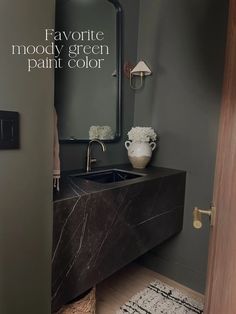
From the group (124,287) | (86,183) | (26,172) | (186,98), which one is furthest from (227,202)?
(124,287)

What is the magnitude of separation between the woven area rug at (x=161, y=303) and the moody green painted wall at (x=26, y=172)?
1.05 m

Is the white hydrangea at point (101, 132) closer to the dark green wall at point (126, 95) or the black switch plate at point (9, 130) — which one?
the dark green wall at point (126, 95)

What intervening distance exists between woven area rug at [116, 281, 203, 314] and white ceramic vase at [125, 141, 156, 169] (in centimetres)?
100

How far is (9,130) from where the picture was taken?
79cm

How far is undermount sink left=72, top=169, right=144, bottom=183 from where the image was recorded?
1.82m

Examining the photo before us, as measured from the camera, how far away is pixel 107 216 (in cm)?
137

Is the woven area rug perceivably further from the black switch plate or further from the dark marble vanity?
the black switch plate

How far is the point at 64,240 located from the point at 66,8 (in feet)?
4.86

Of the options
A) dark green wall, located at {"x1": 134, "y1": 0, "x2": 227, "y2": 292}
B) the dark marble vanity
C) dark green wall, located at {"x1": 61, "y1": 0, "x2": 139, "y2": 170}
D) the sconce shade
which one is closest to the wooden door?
the dark marble vanity

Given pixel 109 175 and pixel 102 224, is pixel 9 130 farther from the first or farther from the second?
pixel 109 175

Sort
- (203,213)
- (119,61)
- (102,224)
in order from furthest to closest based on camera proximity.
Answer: (119,61) < (102,224) < (203,213)

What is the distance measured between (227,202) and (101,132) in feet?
4.50

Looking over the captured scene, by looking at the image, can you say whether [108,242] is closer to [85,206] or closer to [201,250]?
[85,206]

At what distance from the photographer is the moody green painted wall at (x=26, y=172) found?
78 cm
